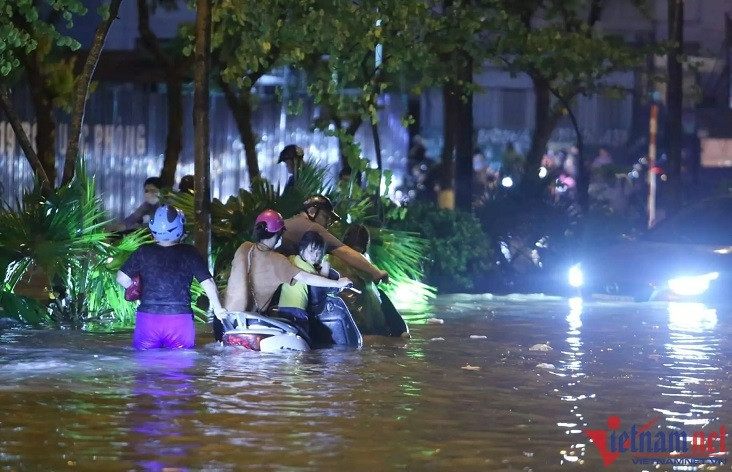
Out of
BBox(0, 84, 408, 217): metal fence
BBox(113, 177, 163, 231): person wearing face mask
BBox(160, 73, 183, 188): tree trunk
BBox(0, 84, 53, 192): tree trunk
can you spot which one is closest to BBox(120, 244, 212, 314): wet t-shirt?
BBox(0, 84, 53, 192): tree trunk

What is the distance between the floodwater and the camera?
8.49 meters

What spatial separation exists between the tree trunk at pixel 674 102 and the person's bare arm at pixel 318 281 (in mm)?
16559

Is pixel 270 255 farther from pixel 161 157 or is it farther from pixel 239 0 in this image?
pixel 161 157

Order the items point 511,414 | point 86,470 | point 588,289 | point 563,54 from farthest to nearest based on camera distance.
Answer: point 563,54, point 588,289, point 511,414, point 86,470

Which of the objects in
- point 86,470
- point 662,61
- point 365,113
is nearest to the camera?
point 86,470

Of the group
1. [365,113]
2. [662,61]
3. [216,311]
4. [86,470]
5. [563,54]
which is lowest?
[86,470]

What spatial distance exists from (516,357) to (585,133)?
3569 centimetres

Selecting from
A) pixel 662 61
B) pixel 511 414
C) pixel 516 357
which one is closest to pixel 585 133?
pixel 662 61

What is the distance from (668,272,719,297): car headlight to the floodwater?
318 centimetres

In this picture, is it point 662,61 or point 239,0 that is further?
point 662,61

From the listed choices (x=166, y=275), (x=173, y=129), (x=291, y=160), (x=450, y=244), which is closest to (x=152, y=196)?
(x=291, y=160)

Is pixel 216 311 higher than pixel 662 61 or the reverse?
the reverse

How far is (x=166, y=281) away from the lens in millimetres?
12688

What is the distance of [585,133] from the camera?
48406 mm
